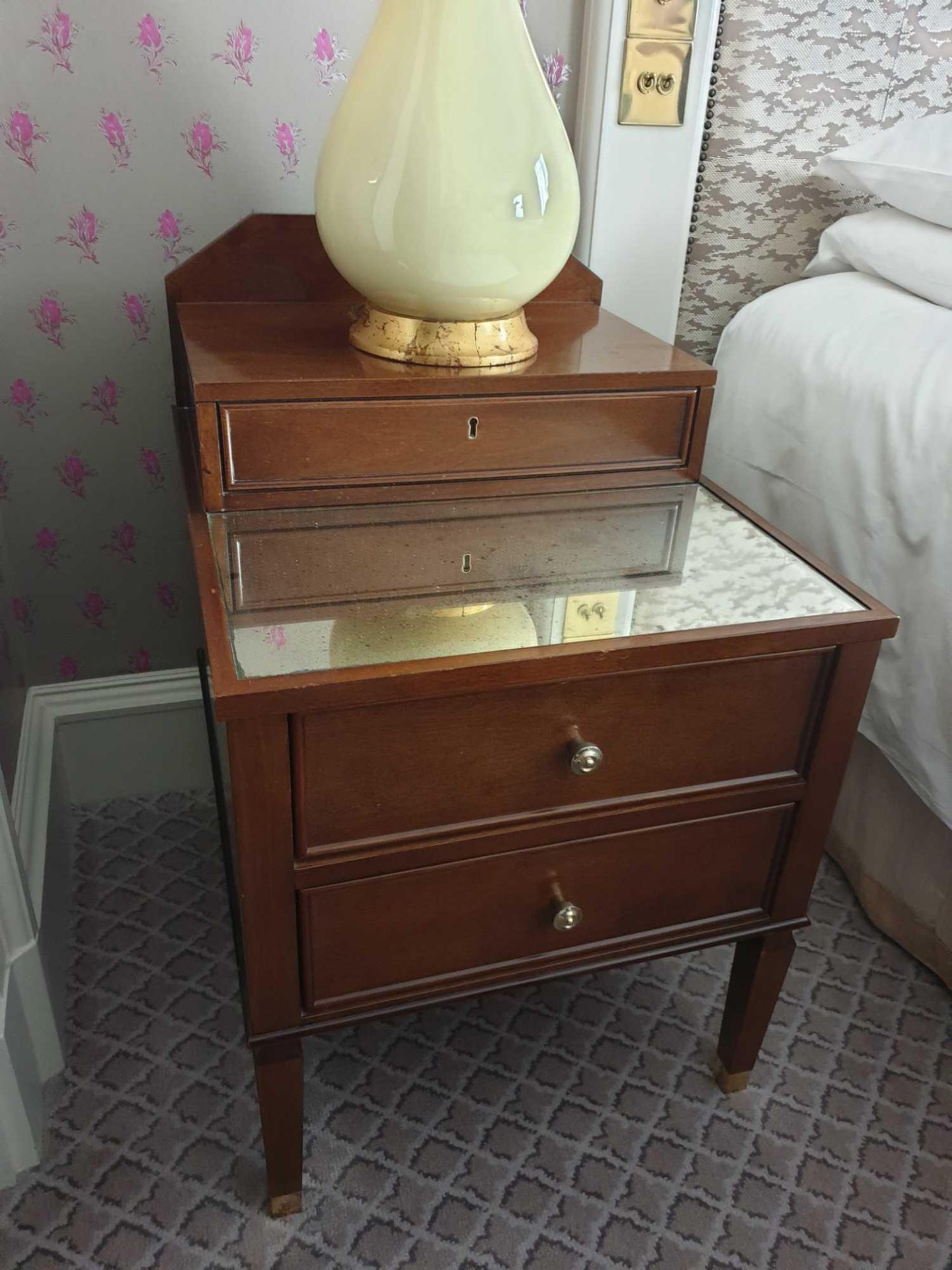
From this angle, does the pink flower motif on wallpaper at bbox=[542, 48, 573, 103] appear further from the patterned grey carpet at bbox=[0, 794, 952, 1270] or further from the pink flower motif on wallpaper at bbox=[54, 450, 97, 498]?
the patterned grey carpet at bbox=[0, 794, 952, 1270]

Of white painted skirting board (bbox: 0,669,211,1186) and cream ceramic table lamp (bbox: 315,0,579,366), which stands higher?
cream ceramic table lamp (bbox: 315,0,579,366)

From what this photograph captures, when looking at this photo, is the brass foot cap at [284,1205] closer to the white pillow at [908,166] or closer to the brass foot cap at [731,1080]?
the brass foot cap at [731,1080]

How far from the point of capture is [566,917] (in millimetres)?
856

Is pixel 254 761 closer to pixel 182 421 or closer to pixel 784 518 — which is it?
pixel 182 421

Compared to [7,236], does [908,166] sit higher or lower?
higher

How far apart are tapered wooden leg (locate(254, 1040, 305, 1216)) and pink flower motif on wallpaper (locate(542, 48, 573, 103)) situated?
42.7 inches

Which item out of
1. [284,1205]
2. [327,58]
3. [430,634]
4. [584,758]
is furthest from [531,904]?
[327,58]

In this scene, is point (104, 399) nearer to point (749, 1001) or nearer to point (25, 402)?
point (25, 402)

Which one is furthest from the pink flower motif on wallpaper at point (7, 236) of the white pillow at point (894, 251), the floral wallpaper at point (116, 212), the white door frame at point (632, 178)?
the white pillow at point (894, 251)

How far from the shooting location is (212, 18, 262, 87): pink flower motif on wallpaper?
3.64ft

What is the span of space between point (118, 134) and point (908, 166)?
3.05ft

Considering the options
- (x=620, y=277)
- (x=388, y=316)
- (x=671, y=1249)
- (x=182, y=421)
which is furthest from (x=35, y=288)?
(x=671, y=1249)

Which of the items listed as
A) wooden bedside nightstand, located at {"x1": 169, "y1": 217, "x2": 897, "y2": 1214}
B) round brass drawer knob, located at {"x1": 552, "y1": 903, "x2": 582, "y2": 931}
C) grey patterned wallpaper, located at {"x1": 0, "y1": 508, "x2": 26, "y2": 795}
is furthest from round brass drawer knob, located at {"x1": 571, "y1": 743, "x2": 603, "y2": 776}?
grey patterned wallpaper, located at {"x1": 0, "y1": 508, "x2": 26, "y2": 795}

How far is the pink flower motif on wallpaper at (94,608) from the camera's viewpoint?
53.6 inches
